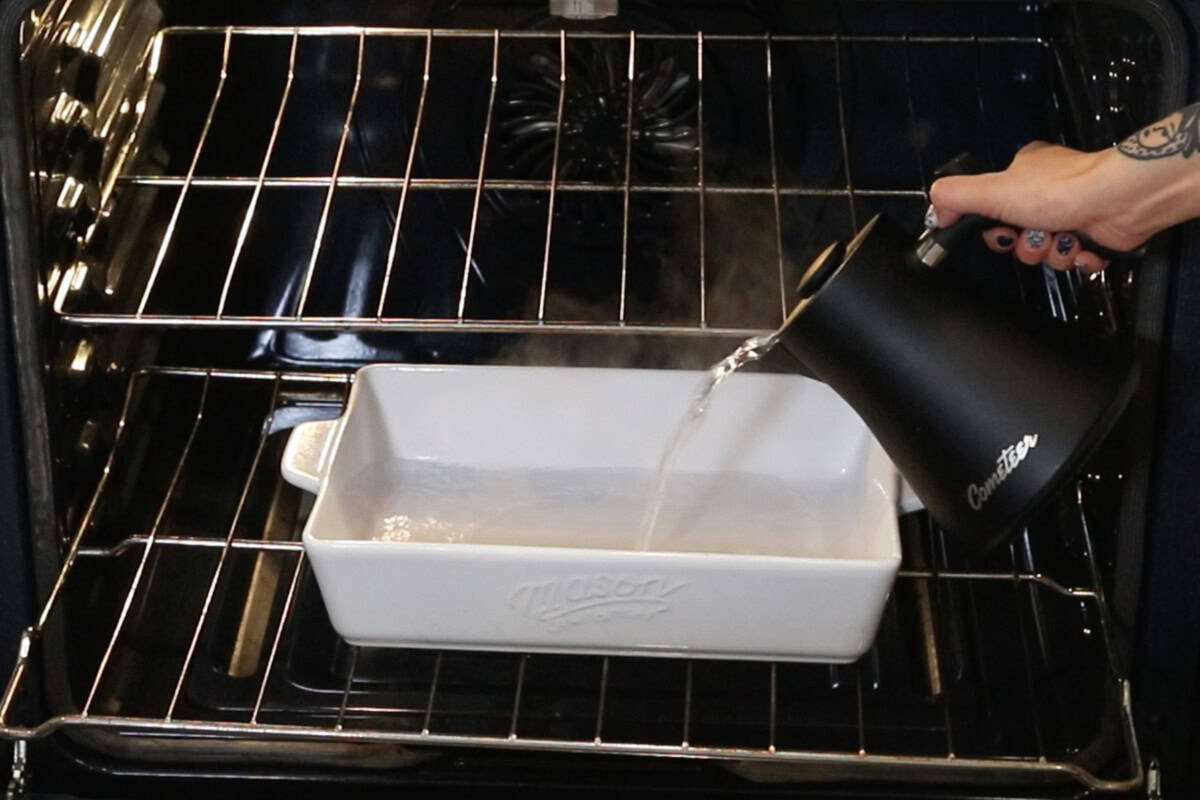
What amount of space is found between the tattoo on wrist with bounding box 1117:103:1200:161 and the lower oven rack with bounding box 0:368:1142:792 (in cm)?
27

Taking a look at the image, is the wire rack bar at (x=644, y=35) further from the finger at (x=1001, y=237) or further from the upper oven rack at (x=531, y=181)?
the finger at (x=1001, y=237)

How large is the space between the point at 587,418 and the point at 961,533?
0.27 m

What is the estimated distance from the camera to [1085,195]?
723 mm

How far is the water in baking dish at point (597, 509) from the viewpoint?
2.90ft

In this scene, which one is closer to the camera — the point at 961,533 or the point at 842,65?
the point at 961,533

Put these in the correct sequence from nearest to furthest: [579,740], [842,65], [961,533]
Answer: [961,533] → [579,740] → [842,65]

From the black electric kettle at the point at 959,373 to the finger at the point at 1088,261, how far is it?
54 millimetres

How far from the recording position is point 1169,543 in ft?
2.66

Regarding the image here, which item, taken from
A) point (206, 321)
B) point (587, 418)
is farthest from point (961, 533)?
point (206, 321)

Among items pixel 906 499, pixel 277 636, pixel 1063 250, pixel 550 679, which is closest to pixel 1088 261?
pixel 1063 250

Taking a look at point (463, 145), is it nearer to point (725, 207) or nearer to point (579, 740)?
point (725, 207)

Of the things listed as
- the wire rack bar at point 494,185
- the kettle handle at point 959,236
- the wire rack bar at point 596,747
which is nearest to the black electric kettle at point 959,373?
the kettle handle at point 959,236

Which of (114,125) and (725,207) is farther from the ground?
(114,125)

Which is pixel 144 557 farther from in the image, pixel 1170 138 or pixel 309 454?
pixel 1170 138
